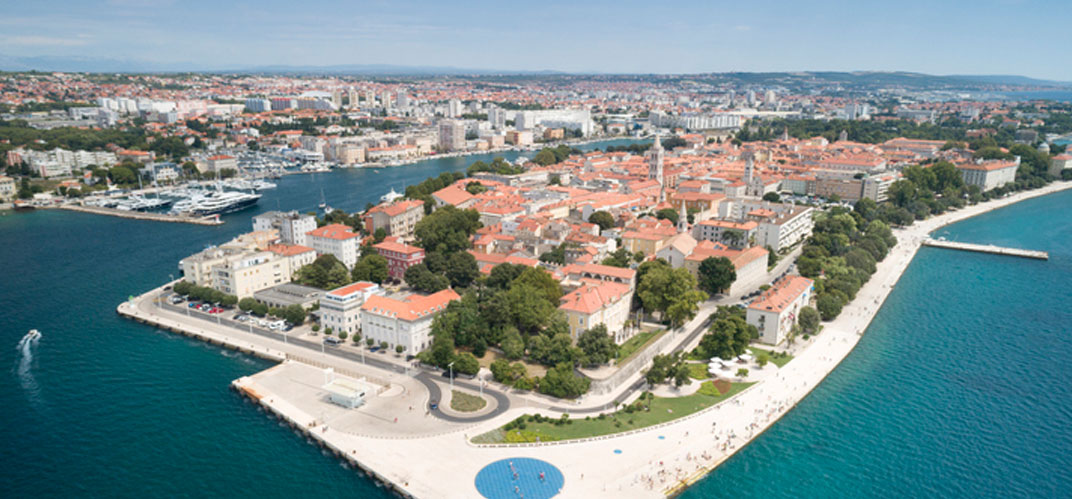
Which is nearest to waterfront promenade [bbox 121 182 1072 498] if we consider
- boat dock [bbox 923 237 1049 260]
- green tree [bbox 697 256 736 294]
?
green tree [bbox 697 256 736 294]

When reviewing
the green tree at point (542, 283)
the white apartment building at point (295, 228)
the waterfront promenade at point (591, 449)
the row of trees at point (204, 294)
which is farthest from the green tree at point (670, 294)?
the white apartment building at point (295, 228)

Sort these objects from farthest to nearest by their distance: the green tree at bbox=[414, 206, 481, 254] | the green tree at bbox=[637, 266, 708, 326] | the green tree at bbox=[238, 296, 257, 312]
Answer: the green tree at bbox=[414, 206, 481, 254]
the green tree at bbox=[238, 296, 257, 312]
the green tree at bbox=[637, 266, 708, 326]

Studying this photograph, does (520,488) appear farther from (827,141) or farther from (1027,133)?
(1027,133)

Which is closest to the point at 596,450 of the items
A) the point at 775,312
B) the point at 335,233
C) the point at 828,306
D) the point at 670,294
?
the point at 670,294

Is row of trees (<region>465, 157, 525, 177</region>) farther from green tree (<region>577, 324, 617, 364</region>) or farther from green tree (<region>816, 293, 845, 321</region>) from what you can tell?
green tree (<region>577, 324, 617, 364</region>)

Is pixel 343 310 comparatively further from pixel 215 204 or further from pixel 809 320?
pixel 215 204

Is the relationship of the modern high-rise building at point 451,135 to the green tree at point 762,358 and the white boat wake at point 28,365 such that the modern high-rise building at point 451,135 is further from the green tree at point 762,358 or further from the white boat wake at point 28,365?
the green tree at point 762,358

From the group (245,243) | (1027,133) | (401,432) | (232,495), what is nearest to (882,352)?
(401,432)

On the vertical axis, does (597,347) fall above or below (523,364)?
above
